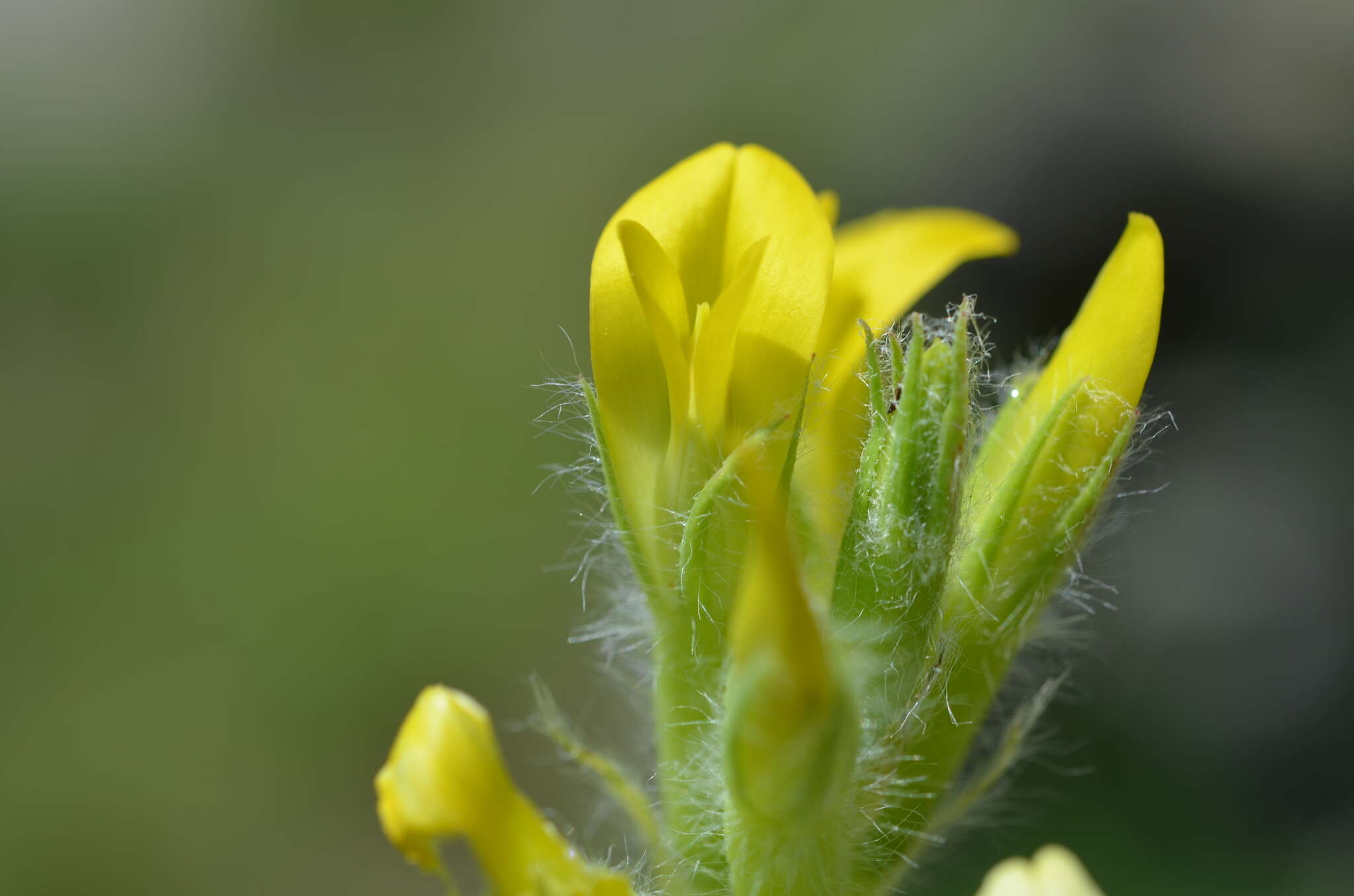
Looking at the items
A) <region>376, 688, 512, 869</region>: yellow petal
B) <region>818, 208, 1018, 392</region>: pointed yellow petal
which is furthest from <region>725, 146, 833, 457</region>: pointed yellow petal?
<region>376, 688, 512, 869</region>: yellow petal

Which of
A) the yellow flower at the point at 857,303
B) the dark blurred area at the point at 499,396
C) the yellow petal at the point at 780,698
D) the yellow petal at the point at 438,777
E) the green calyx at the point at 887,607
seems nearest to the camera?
the yellow petal at the point at 780,698

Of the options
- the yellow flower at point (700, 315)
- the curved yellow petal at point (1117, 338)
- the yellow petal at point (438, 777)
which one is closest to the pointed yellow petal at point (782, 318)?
the yellow flower at point (700, 315)

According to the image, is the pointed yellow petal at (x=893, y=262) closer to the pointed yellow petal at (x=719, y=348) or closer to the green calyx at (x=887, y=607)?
the green calyx at (x=887, y=607)

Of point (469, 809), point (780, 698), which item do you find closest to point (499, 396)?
point (469, 809)

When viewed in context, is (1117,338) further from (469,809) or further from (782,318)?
(469,809)

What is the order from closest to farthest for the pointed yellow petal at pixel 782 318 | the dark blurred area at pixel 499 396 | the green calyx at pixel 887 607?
the green calyx at pixel 887 607 → the pointed yellow petal at pixel 782 318 → the dark blurred area at pixel 499 396

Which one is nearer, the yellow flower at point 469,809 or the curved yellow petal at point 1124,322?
the yellow flower at point 469,809
